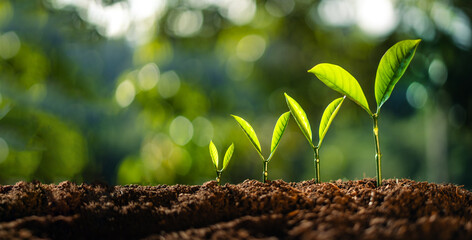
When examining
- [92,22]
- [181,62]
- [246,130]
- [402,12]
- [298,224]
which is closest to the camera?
[298,224]

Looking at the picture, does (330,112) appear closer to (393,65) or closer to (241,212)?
(393,65)

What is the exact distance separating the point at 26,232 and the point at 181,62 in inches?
184

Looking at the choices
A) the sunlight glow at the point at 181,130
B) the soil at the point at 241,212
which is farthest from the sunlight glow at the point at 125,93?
the soil at the point at 241,212

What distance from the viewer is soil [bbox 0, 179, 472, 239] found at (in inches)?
24.0

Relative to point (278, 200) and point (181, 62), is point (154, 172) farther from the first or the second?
point (278, 200)

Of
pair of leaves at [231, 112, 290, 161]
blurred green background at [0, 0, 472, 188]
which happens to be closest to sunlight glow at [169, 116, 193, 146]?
blurred green background at [0, 0, 472, 188]

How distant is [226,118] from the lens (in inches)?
186

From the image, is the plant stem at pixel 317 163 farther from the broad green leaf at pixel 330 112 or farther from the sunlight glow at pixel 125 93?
the sunlight glow at pixel 125 93

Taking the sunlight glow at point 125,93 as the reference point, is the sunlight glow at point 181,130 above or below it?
below

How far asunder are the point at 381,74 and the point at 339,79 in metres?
0.12

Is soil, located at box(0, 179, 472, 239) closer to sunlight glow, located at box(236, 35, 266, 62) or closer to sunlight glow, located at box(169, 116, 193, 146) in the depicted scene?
sunlight glow, located at box(169, 116, 193, 146)

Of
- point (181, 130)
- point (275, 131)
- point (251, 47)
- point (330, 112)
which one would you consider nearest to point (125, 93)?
point (181, 130)

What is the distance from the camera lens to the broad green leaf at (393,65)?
35.4 inches

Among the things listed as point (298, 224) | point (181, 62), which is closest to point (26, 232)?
point (298, 224)
